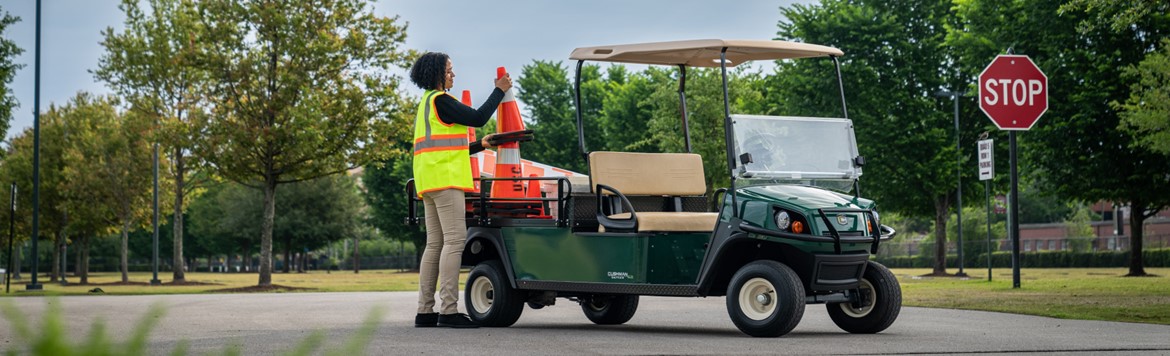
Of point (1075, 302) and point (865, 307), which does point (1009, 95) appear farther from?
point (865, 307)

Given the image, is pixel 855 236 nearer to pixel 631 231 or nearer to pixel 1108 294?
pixel 631 231

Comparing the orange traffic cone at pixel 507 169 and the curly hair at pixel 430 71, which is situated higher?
the curly hair at pixel 430 71

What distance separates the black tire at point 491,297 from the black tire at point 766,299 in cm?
226

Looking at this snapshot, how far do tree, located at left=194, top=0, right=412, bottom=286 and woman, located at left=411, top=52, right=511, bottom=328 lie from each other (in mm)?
18874

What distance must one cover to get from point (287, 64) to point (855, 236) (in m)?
22.4

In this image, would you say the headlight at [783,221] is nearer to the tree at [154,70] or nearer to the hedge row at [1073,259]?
the tree at [154,70]

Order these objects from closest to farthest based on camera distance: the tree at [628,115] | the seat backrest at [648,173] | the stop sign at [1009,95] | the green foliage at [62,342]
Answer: the green foliage at [62,342] < the seat backrest at [648,173] < the stop sign at [1009,95] < the tree at [628,115]

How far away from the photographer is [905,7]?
3981cm

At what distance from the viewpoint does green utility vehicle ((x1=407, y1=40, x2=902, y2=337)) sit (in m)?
9.36

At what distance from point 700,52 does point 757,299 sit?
2391 mm

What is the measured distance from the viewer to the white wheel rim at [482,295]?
11.2 meters

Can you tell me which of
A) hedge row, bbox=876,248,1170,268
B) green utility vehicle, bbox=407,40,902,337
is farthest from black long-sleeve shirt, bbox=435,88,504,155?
hedge row, bbox=876,248,1170,268

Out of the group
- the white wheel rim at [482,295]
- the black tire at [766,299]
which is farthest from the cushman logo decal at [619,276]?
the white wheel rim at [482,295]

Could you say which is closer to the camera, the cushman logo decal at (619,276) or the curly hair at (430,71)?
the cushman logo decal at (619,276)
